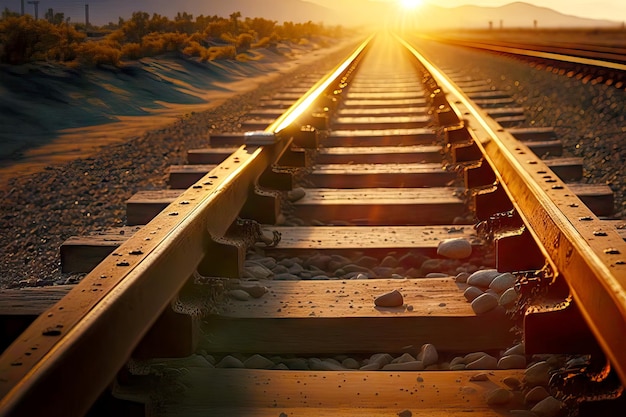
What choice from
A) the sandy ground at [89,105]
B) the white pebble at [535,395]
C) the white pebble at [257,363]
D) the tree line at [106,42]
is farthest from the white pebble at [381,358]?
the tree line at [106,42]

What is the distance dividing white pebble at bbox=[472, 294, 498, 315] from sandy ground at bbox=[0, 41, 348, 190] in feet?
16.6

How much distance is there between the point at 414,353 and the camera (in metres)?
2.72

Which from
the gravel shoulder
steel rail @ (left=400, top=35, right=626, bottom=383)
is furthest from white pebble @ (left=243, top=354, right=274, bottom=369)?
the gravel shoulder

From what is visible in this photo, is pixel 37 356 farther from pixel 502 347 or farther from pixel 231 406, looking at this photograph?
pixel 502 347

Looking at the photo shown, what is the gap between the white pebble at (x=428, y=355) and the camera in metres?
2.61

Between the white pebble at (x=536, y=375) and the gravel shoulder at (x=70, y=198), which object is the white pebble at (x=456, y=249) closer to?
the white pebble at (x=536, y=375)

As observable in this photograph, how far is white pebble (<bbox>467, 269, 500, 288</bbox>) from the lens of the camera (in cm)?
305

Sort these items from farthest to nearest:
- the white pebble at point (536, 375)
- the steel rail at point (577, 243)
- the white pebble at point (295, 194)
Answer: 1. the white pebble at point (295, 194)
2. the white pebble at point (536, 375)
3. the steel rail at point (577, 243)

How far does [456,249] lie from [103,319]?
81.3 inches

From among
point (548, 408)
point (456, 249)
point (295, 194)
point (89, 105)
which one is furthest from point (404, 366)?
point (89, 105)

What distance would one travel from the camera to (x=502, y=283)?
116 inches

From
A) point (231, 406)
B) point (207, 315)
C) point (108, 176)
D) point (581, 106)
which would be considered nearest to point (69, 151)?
point (108, 176)

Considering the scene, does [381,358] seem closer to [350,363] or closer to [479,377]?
[350,363]

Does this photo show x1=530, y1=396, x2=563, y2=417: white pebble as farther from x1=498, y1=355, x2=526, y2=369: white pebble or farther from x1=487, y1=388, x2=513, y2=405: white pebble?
x1=498, y1=355, x2=526, y2=369: white pebble
